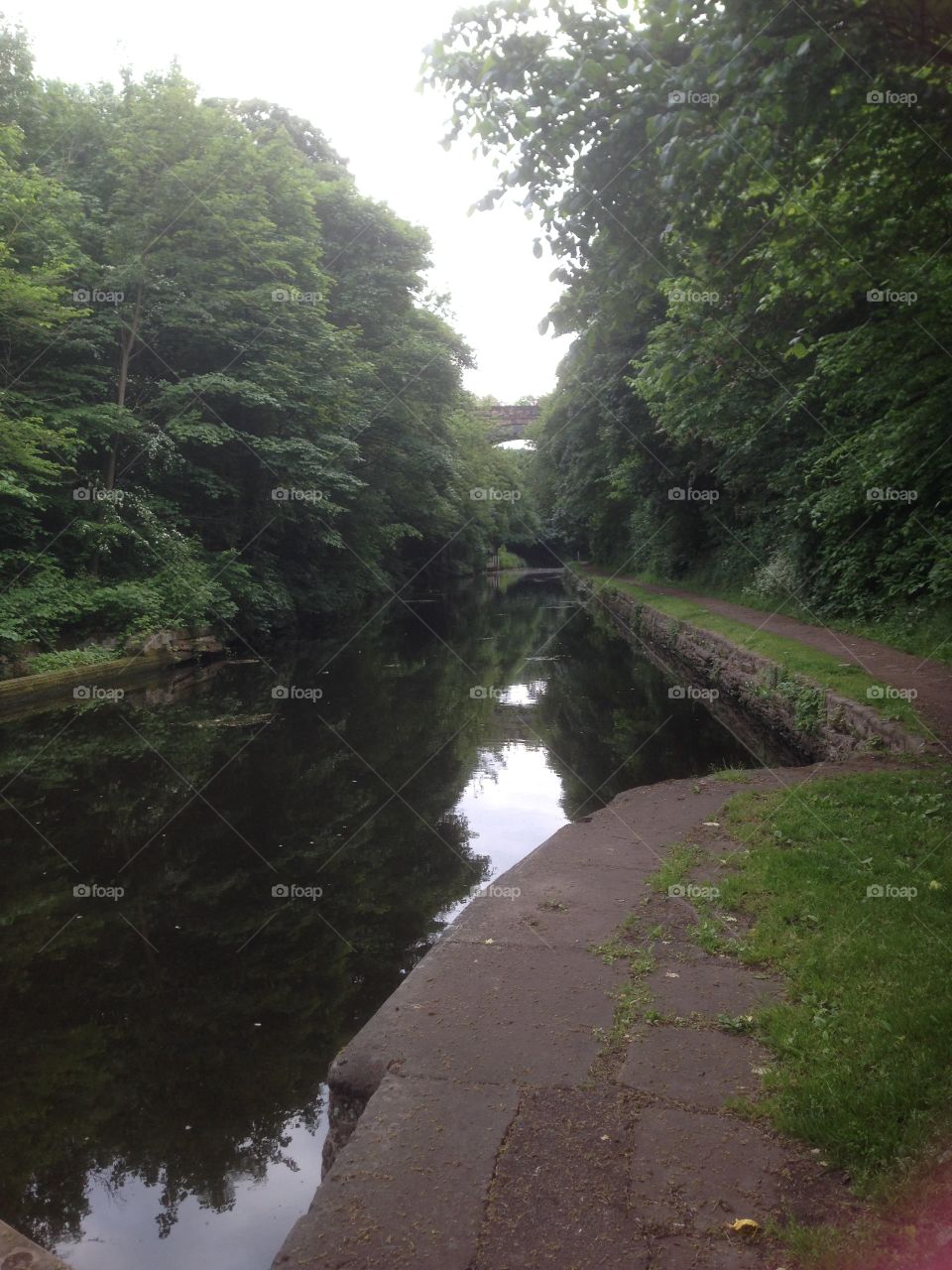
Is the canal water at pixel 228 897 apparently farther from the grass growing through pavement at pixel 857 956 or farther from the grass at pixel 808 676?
the grass growing through pavement at pixel 857 956

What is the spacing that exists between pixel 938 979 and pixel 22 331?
57.1 feet

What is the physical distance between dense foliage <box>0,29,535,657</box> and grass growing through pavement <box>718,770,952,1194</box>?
1234cm

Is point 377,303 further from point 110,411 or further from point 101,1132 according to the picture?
point 101,1132

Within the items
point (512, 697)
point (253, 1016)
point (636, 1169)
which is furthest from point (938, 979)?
point (512, 697)

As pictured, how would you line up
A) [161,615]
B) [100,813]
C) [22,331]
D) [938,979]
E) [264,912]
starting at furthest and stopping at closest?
1. [161,615]
2. [22,331]
3. [100,813]
4. [264,912]
5. [938,979]

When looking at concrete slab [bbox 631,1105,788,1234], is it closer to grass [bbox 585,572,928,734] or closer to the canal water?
the canal water

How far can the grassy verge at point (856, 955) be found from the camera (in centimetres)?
274

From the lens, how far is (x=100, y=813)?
808cm

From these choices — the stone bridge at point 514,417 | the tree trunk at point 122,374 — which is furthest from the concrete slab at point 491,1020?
the stone bridge at point 514,417

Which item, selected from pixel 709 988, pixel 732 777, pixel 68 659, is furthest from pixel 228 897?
pixel 68 659

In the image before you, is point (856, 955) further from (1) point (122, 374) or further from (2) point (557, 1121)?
(1) point (122, 374)

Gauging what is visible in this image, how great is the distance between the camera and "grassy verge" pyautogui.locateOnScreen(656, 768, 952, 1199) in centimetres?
274

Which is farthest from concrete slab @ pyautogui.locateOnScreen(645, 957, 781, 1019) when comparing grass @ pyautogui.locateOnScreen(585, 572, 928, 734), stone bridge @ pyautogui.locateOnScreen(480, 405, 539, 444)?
stone bridge @ pyautogui.locateOnScreen(480, 405, 539, 444)

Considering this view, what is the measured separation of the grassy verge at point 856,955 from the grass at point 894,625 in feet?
21.0
